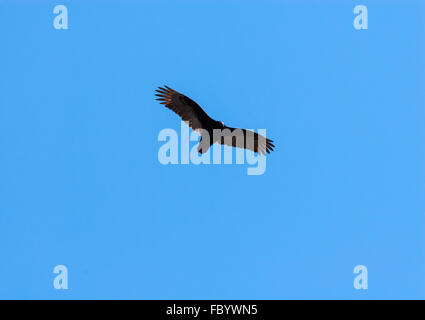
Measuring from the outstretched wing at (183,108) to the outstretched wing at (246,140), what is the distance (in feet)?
2.07

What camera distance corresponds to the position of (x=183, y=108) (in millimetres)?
16703

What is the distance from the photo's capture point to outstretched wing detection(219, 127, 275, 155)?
666 inches

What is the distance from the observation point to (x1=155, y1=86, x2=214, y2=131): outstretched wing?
1658 cm

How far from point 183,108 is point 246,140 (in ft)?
6.38

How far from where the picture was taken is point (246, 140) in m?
17.3

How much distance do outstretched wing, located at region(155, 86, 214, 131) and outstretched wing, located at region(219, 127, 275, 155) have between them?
24.9 inches

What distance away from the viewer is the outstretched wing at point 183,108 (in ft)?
54.4

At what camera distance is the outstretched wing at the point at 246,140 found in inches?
666
